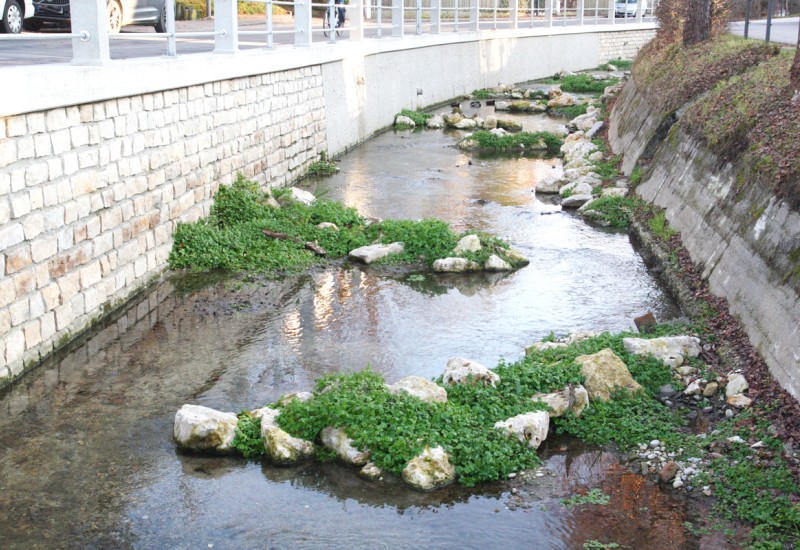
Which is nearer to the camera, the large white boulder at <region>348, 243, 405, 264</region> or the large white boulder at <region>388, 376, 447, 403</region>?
the large white boulder at <region>388, 376, 447, 403</region>

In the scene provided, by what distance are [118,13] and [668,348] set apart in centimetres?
1217

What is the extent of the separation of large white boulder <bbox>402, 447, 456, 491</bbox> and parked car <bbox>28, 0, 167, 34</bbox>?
29.7 ft

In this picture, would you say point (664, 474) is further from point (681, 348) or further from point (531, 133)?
point (531, 133)

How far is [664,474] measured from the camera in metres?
6.91

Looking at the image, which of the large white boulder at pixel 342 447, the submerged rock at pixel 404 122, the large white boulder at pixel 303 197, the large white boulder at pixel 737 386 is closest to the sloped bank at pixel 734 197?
the large white boulder at pixel 737 386

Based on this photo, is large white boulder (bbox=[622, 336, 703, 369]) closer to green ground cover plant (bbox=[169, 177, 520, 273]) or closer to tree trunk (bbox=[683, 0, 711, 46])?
green ground cover plant (bbox=[169, 177, 520, 273])

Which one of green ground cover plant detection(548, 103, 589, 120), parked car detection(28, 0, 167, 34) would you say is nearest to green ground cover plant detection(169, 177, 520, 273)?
parked car detection(28, 0, 167, 34)

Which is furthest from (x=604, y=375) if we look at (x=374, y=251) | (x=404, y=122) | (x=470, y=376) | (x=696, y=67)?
(x=404, y=122)

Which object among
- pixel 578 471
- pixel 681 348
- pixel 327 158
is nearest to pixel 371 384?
pixel 578 471

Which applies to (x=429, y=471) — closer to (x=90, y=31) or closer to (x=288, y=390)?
(x=288, y=390)

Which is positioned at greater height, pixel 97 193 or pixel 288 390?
pixel 97 193

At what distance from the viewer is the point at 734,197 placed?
1087cm

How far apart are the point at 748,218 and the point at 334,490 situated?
559cm

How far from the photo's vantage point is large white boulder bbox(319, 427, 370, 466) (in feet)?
23.6
